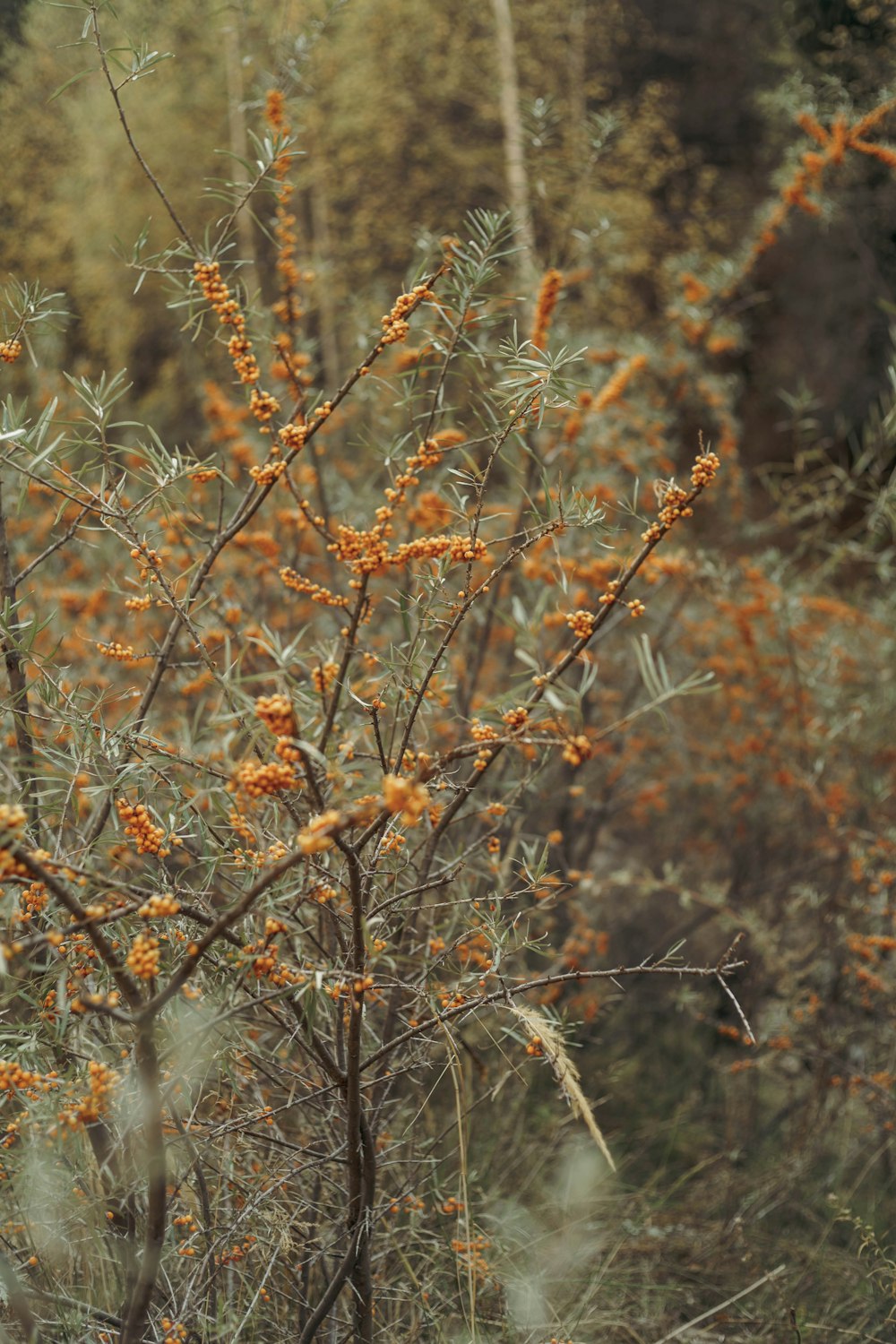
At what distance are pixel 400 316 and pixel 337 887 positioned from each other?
2.23ft

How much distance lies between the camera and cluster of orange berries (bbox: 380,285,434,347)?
1.11 metres

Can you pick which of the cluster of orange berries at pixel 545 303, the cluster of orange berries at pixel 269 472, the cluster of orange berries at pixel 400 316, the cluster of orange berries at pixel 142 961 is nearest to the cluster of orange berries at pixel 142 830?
the cluster of orange berries at pixel 142 961

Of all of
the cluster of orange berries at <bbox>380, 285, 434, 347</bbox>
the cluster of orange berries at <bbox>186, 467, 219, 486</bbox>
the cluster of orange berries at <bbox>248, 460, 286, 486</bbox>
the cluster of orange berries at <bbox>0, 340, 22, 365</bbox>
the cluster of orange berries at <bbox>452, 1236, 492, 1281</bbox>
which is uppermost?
the cluster of orange berries at <bbox>380, 285, 434, 347</bbox>

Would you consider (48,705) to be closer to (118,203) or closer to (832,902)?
(832,902)

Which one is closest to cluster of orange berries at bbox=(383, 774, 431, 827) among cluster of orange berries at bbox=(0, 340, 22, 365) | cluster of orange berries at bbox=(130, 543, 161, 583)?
cluster of orange berries at bbox=(130, 543, 161, 583)

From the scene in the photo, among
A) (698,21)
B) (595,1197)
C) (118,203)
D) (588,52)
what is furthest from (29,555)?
(698,21)

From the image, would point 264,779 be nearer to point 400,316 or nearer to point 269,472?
point 269,472

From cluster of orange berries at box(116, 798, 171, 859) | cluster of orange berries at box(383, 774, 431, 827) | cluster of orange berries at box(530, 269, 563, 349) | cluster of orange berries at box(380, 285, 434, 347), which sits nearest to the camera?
cluster of orange berries at box(383, 774, 431, 827)

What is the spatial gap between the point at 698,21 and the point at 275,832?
8502mm

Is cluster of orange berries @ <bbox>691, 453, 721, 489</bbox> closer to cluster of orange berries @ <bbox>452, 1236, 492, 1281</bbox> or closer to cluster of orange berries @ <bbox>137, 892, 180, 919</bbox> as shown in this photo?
cluster of orange berries @ <bbox>137, 892, 180, 919</bbox>

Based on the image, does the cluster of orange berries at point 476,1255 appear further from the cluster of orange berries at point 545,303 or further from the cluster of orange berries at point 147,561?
the cluster of orange berries at point 545,303

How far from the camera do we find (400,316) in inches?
44.6

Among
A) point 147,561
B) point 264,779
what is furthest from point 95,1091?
point 147,561

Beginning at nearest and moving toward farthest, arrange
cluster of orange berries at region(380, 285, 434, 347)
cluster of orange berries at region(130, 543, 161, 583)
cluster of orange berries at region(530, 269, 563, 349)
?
1. cluster of orange berries at region(380, 285, 434, 347)
2. cluster of orange berries at region(130, 543, 161, 583)
3. cluster of orange berries at region(530, 269, 563, 349)
